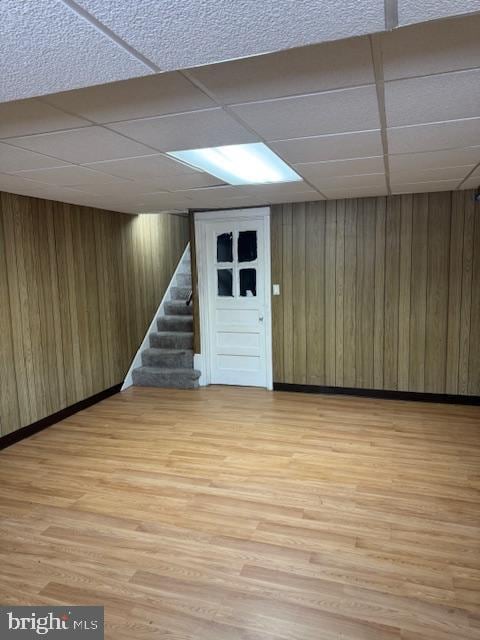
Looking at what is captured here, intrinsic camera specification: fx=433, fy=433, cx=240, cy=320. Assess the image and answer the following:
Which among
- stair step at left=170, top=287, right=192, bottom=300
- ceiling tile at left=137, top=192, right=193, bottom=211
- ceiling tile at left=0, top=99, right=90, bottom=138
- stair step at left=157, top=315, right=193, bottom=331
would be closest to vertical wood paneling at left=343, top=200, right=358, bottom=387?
ceiling tile at left=137, top=192, right=193, bottom=211

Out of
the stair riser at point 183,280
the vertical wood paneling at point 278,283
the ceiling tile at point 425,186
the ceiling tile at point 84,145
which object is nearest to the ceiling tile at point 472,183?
the ceiling tile at point 425,186

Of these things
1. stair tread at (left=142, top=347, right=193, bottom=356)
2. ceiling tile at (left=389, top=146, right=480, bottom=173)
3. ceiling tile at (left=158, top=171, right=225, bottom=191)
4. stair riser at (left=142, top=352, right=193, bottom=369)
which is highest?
ceiling tile at (left=158, top=171, right=225, bottom=191)

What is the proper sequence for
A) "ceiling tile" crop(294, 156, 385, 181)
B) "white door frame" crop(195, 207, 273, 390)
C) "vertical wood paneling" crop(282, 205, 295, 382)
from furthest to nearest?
1. "white door frame" crop(195, 207, 273, 390)
2. "vertical wood paneling" crop(282, 205, 295, 382)
3. "ceiling tile" crop(294, 156, 385, 181)

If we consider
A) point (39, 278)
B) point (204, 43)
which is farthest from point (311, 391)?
point (204, 43)

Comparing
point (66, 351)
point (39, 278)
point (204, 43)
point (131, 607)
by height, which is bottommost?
point (131, 607)

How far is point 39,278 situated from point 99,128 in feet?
8.28

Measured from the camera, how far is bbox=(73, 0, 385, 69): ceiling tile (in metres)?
1.11

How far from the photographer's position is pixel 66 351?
4.73 m

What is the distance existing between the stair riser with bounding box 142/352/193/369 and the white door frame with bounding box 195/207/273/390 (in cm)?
21

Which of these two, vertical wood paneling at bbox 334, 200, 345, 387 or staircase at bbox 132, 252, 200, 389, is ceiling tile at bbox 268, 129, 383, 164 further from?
staircase at bbox 132, 252, 200, 389

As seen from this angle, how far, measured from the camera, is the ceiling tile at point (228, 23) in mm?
1109

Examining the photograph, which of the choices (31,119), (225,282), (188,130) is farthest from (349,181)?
(31,119)

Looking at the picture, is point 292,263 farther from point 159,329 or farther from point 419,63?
point 419,63

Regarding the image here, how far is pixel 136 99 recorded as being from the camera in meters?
1.91
